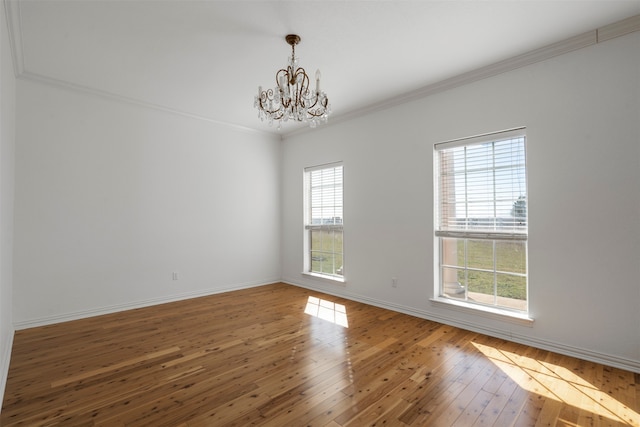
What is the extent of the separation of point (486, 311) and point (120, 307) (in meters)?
4.57

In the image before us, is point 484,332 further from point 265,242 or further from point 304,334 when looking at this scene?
point 265,242

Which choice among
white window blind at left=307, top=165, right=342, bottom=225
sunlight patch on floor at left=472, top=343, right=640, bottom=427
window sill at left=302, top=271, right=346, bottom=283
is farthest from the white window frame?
white window blind at left=307, top=165, right=342, bottom=225

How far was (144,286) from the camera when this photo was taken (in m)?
4.54

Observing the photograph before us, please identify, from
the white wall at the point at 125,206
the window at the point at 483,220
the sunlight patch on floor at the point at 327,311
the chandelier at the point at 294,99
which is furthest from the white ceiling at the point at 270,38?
the sunlight patch on floor at the point at 327,311

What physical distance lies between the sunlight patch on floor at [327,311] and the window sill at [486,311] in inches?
44.8

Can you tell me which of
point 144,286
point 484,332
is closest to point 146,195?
point 144,286

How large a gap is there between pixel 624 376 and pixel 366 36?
3.55m

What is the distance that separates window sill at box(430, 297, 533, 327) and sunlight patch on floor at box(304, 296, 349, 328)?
1138 millimetres

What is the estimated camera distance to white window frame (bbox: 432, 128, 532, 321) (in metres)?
3.31

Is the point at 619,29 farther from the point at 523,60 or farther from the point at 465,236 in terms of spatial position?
the point at 465,236

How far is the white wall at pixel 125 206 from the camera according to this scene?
12.2 ft

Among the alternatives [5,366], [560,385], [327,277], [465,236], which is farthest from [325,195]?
[5,366]

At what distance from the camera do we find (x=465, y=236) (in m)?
3.71

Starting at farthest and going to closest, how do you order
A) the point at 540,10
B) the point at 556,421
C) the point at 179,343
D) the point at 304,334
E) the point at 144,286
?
the point at 144,286 < the point at 304,334 < the point at 179,343 < the point at 540,10 < the point at 556,421
